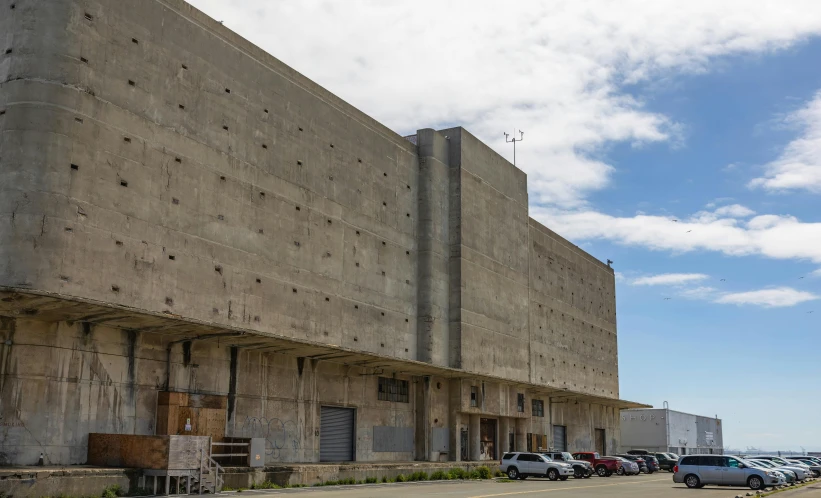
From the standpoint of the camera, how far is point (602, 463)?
53469mm

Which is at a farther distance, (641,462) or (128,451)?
(641,462)

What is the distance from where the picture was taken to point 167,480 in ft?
88.0

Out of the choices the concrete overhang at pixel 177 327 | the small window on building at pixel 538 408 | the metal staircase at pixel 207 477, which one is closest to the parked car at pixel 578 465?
the concrete overhang at pixel 177 327

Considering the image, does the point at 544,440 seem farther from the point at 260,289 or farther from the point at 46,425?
the point at 46,425

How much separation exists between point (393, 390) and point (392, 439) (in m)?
2.67

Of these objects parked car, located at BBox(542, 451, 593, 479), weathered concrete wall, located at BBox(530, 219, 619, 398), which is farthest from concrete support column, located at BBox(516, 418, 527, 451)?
parked car, located at BBox(542, 451, 593, 479)

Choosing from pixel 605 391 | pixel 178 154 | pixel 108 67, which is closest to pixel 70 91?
pixel 108 67

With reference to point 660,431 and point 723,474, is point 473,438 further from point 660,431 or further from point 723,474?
point 660,431

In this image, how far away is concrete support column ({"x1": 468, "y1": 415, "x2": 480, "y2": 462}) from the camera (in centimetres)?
5344

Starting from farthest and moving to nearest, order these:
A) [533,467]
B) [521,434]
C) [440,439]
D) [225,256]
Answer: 1. [521,434]
2. [440,439]
3. [533,467]
4. [225,256]

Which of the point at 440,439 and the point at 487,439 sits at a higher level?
the point at 440,439

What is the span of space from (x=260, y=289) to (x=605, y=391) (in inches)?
2088

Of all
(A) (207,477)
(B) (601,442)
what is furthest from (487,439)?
(A) (207,477)

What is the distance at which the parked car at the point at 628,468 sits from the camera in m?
55.2
